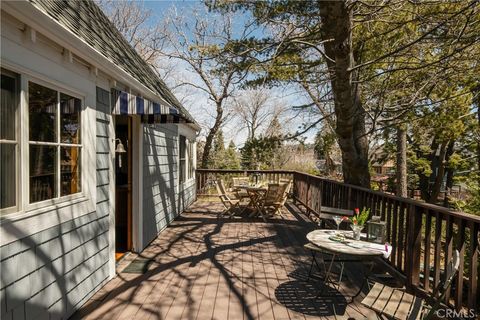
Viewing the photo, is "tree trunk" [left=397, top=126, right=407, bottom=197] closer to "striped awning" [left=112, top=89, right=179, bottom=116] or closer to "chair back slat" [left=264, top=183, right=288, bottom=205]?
"chair back slat" [left=264, top=183, right=288, bottom=205]

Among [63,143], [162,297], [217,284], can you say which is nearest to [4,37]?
[63,143]

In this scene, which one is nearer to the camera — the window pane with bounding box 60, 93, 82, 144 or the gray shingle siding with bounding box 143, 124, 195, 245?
the window pane with bounding box 60, 93, 82, 144

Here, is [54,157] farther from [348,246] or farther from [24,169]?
[348,246]

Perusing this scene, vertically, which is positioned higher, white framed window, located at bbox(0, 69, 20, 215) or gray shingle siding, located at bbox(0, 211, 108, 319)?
white framed window, located at bbox(0, 69, 20, 215)

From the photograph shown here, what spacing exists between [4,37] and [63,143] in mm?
1017

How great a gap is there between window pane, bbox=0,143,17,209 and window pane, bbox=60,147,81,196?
619 millimetres

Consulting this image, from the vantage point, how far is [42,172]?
103 inches

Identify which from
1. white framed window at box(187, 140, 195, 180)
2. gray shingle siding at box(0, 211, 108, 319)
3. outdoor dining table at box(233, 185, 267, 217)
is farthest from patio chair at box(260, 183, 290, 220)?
gray shingle siding at box(0, 211, 108, 319)

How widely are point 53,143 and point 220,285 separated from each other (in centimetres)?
231

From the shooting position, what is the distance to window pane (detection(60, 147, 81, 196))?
2.91 m

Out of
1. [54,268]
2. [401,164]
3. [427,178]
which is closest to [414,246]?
[54,268]

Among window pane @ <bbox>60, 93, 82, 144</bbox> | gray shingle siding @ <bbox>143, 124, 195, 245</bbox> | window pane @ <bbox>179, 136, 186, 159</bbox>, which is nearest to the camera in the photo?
window pane @ <bbox>60, 93, 82, 144</bbox>

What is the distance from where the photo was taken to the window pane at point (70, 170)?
291 centimetres

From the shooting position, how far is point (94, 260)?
11.3 ft
